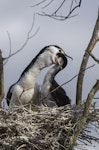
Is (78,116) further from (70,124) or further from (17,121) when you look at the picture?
(17,121)

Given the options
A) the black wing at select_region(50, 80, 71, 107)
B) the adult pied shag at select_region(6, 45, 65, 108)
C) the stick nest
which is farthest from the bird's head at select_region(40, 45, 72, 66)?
the stick nest

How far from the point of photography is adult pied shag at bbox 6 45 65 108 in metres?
8.90

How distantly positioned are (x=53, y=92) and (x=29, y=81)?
39 centimetres

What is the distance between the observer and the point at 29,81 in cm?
893

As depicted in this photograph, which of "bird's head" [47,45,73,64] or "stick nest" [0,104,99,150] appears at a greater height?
"bird's head" [47,45,73,64]

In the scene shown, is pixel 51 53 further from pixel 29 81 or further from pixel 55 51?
pixel 29 81

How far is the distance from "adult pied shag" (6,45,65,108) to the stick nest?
1254 millimetres

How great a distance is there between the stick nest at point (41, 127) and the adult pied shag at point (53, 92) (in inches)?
45.6

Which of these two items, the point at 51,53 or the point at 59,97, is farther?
the point at 51,53

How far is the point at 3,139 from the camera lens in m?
7.21

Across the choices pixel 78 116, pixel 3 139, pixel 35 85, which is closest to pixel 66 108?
pixel 78 116

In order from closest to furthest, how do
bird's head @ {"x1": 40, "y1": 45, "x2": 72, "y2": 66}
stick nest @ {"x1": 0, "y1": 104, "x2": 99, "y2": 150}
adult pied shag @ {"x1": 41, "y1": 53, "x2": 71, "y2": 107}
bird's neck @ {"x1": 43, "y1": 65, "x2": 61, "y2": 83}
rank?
stick nest @ {"x1": 0, "y1": 104, "x2": 99, "y2": 150} < adult pied shag @ {"x1": 41, "y1": 53, "x2": 71, "y2": 107} < bird's neck @ {"x1": 43, "y1": 65, "x2": 61, "y2": 83} < bird's head @ {"x1": 40, "y1": 45, "x2": 72, "y2": 66}

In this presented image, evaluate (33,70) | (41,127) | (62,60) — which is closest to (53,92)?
(33,70)

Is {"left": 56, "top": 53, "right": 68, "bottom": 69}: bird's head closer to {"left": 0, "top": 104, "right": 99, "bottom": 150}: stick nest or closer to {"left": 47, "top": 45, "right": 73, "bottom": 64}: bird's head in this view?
{"left": 47, "top": 45, "right": 73, "bottom": 64}: bird's head
